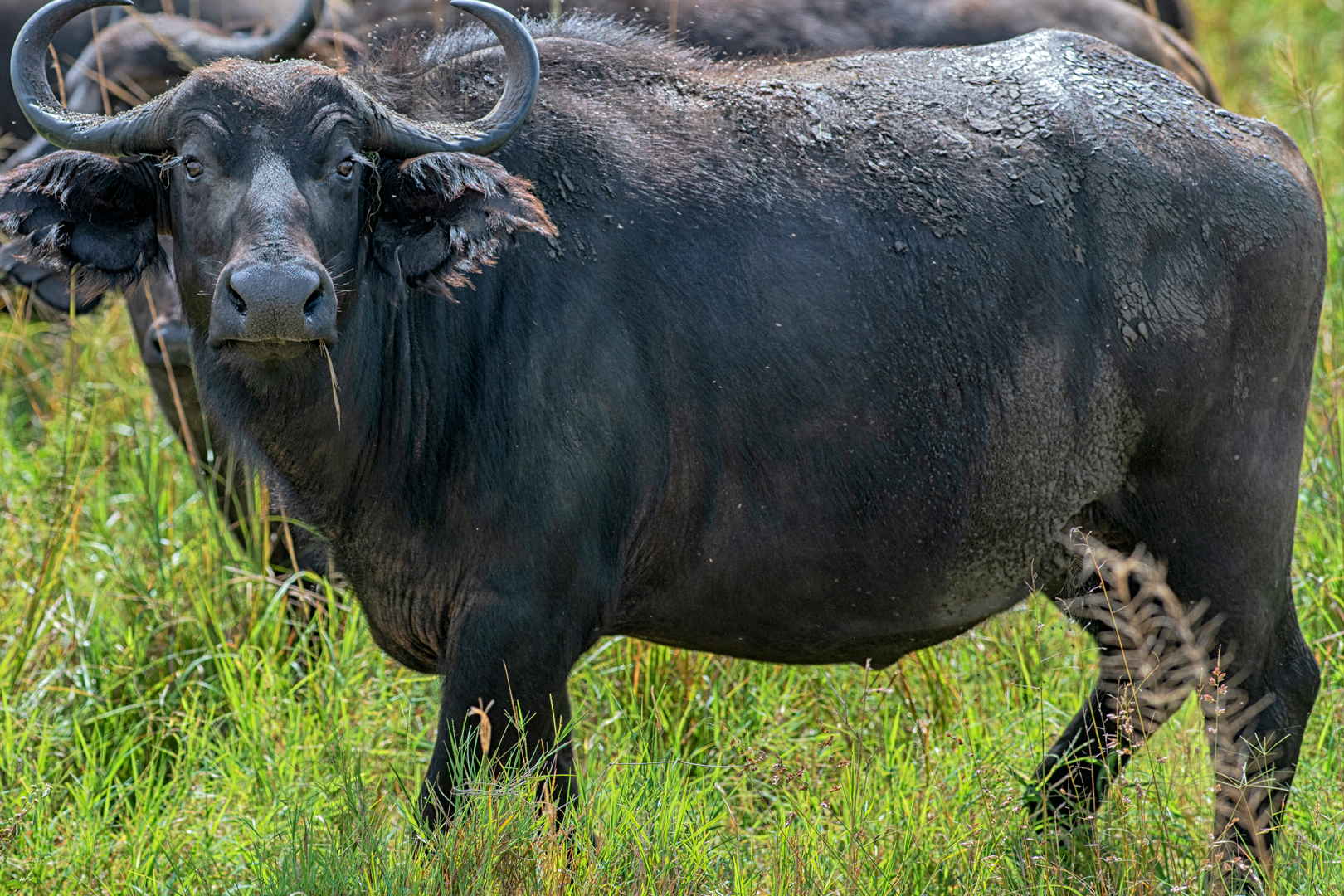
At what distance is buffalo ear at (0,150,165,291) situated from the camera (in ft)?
10.8

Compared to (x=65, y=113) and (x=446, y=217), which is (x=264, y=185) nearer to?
(x=446, y=217)

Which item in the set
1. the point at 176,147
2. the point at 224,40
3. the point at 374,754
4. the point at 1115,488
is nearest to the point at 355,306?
the point at 176,147

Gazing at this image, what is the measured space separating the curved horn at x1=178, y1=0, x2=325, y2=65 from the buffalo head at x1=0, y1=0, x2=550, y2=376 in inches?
59.0

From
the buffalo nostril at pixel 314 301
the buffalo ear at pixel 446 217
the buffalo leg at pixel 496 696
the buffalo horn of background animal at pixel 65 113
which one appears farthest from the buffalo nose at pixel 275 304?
the buffalo leg at pixel 496 696

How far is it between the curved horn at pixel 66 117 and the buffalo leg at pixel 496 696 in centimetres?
131

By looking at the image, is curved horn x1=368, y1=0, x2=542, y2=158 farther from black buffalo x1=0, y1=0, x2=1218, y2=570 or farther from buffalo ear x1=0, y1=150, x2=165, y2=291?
black buffalo x1=0, y1=0, x2=1218, y2=570

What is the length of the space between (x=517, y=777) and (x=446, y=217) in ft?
4.14

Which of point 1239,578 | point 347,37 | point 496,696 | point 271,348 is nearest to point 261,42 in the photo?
point 347,37

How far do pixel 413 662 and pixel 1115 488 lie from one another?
187 centimetres

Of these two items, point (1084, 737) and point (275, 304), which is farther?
point (1084, 737)

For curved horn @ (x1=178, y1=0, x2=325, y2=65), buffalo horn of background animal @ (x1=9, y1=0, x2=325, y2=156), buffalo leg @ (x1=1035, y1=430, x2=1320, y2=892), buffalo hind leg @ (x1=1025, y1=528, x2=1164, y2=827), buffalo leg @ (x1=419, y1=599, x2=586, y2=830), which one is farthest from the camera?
curved horn @ (x1=178, y1=0, x2=325, y2=65)

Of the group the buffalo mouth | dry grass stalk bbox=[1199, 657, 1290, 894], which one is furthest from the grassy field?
the buffalo mouth

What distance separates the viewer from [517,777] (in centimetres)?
312

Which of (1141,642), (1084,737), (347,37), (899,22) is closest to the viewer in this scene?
(1141,642)
